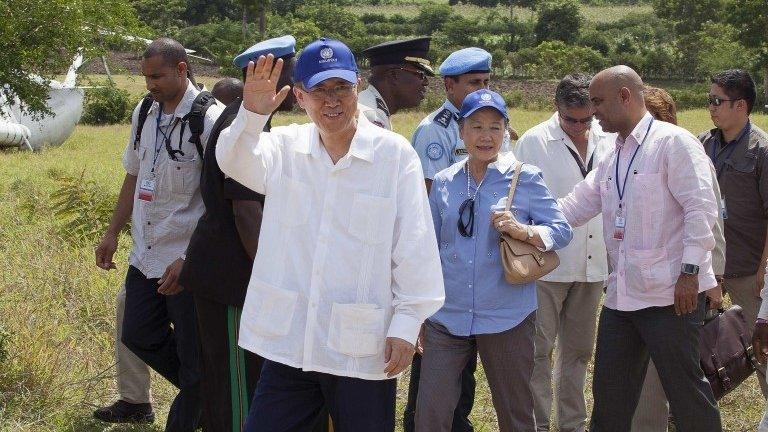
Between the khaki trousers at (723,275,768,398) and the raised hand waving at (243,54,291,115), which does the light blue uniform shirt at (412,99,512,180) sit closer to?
the khaki trousers at (723,275,768,398)

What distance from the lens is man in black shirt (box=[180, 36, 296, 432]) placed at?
4.61 metres

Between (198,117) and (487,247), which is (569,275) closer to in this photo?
(487,247)

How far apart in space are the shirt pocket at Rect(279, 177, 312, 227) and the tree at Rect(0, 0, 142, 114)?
385 cm

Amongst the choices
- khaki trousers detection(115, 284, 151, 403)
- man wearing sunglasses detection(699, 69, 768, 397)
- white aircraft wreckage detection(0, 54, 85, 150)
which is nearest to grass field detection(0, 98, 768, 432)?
khaki trousers detection(115, 284, 151, 403)

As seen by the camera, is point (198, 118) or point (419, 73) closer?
point (198, 118)

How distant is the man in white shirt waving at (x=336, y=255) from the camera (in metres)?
3.58

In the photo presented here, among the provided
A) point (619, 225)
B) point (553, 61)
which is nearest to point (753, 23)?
point (553, 61)

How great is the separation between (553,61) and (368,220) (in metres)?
67.8

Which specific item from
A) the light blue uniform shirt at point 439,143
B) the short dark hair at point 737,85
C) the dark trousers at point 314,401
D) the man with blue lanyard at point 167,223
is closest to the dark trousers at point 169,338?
the man with blue lanyard at point 167,223

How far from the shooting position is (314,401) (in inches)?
150

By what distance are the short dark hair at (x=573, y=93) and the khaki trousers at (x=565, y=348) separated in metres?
1.00

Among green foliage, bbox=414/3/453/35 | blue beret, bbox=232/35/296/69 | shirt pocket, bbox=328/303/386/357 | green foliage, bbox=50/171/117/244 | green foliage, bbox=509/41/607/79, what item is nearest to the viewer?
shirt pocket, bbox=328/303/386/357

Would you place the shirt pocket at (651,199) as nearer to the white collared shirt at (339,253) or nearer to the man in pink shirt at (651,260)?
the man in pink shirt at (651,260)

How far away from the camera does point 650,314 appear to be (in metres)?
4.77
